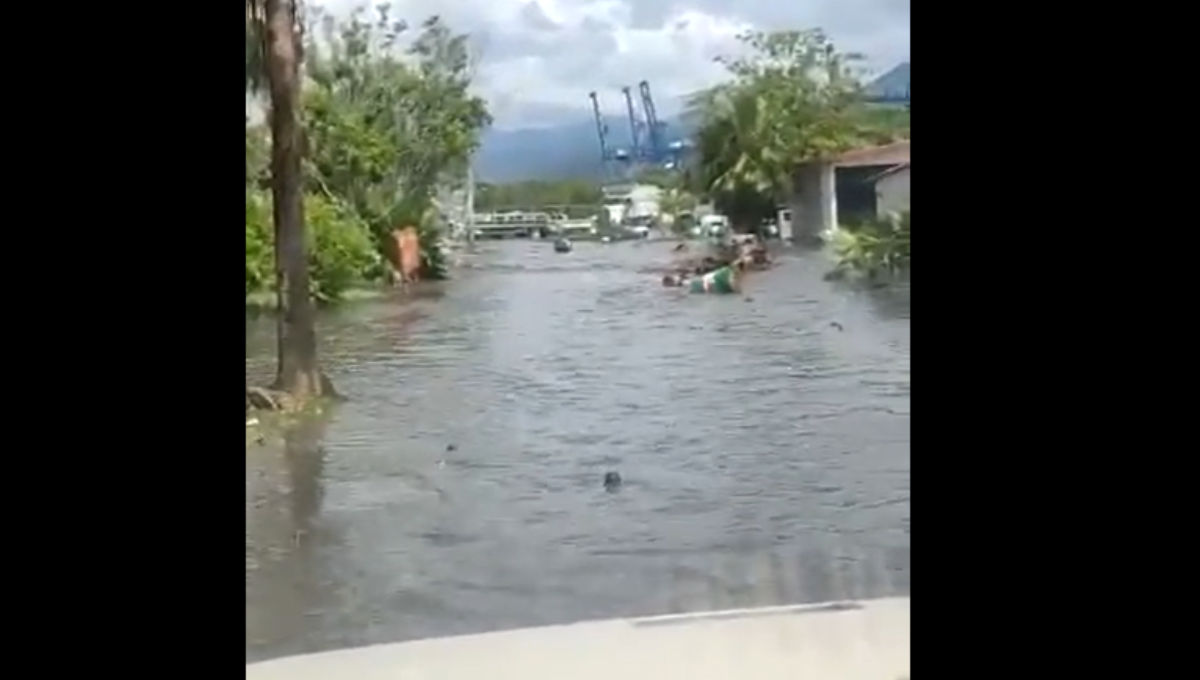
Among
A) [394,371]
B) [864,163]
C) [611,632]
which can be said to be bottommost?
[611,632]

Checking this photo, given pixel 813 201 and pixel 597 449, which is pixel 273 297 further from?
pixel 813 201

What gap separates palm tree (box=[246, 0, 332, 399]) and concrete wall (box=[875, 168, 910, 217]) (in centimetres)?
67

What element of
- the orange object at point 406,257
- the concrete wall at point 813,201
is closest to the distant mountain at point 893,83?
the concrete wall at point 813,201

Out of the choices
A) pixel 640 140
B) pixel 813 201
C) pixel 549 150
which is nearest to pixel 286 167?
pixel 549 150

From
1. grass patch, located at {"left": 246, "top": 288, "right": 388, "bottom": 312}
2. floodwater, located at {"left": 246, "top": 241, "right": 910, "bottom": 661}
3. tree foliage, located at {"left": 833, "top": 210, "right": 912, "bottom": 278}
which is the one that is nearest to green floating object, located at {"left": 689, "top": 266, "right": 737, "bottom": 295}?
floodwater, located at {"left": 246, "top": 241, "right": 910, "bottom": 661}

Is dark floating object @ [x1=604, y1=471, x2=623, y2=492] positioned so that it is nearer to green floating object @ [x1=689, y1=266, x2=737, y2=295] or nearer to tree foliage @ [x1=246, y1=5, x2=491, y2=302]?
green floating object @ [x1=689, y1=266, x2=737, y2=295]

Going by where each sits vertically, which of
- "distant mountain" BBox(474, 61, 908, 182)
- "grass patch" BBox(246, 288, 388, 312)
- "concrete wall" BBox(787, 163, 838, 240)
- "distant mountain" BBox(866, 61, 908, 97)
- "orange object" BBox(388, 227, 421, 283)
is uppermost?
"distant mountain" BBox(866, 61, 908, 97)

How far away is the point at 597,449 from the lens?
1.66 m

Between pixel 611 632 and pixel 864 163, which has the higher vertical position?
pixel 864 163

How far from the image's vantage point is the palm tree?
1562 mm
